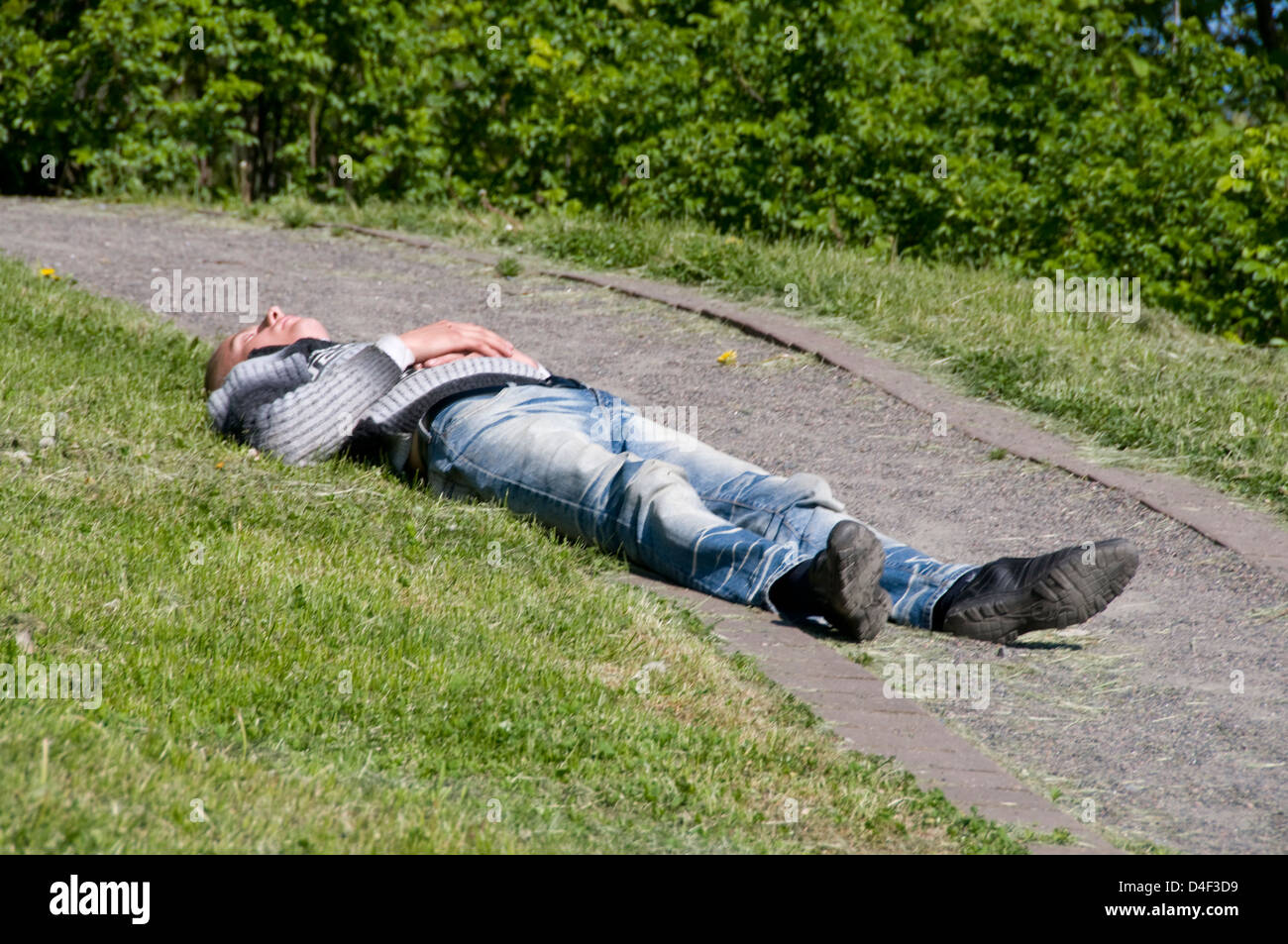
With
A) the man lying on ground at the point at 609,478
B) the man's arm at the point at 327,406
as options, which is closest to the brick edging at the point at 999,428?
the man lying on ground at the point at 609,478

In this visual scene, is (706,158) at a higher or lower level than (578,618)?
higher

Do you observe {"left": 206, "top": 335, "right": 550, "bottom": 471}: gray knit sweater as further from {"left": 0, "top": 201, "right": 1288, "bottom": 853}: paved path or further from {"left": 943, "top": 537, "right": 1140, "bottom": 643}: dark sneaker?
{"left": 943, "top": 537, "right": 1140, "bottom": 643}: dark sneaker

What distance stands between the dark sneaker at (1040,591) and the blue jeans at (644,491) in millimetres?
121

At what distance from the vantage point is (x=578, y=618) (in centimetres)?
385

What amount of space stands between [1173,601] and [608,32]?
1033 cm

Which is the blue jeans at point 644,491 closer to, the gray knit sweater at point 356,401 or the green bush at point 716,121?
the gray knit sweater at point 356,401

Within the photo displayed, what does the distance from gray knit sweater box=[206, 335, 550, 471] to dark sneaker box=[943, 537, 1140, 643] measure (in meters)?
1.76

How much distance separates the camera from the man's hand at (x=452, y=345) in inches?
201

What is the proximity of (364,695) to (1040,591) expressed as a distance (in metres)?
1.86

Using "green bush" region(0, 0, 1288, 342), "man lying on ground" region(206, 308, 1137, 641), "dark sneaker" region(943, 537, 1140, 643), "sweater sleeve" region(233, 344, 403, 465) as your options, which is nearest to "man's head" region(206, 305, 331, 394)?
"man lying on ground" region(206, 308, 1137, 641)

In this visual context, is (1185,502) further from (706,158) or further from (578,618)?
(706,158)

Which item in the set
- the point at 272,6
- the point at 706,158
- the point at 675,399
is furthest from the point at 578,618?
the point at 272,6

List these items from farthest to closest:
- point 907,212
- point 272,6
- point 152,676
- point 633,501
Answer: point 272,6 → point 907,212 → point 633,501 → point 152,676

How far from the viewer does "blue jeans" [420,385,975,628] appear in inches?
164
